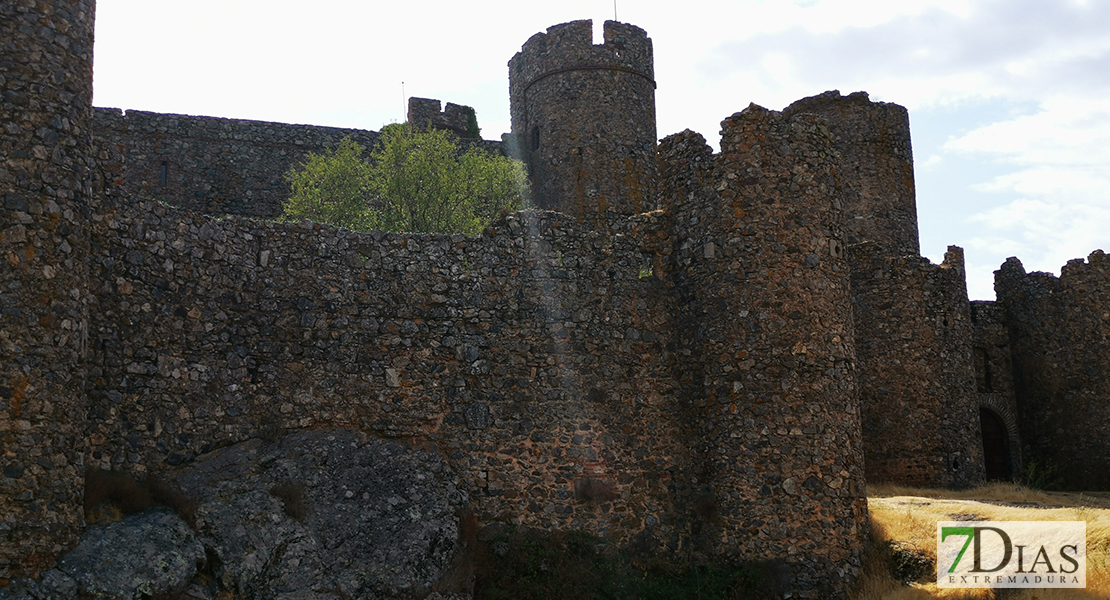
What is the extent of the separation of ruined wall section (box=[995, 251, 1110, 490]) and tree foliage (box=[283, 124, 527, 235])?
481 inches

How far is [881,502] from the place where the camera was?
52.8 ft

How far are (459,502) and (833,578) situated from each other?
4.63 metres

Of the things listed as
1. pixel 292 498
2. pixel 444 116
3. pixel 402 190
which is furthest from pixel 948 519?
pixel 444 116

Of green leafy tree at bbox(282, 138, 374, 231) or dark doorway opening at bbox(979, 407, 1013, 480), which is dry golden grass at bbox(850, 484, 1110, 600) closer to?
dark doorway opening at bbox(979, 407, 1013, 480)

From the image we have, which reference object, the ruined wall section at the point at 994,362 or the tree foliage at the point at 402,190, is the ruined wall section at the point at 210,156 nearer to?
the tree foliage at the point at 402,190

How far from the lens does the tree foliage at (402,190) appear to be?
21.9 m

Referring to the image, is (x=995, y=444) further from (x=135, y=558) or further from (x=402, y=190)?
(x=135, y=558)

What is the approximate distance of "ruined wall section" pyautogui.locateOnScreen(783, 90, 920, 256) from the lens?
25438mm

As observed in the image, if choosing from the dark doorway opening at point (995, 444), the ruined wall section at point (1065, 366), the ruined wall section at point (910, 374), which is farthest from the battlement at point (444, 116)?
the dark doorway opening at point (995, 444)

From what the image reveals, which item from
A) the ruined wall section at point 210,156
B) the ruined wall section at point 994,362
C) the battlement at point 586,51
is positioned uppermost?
the battlement at point 586,51

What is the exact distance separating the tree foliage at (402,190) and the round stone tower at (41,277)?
11.4 m

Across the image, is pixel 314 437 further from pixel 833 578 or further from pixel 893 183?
pixel 893 183

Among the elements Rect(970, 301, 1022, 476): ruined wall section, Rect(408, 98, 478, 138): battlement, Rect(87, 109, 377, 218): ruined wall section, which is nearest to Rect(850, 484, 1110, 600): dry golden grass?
Rect(970, 301, 1022, 476): ruined wall section

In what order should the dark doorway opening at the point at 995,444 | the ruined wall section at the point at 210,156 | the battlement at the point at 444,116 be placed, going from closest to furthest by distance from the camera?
the ruined wall section at the point at 210,156 < the dark doorway opening at the point at 995,444 < the battlement at the point at 444,116
